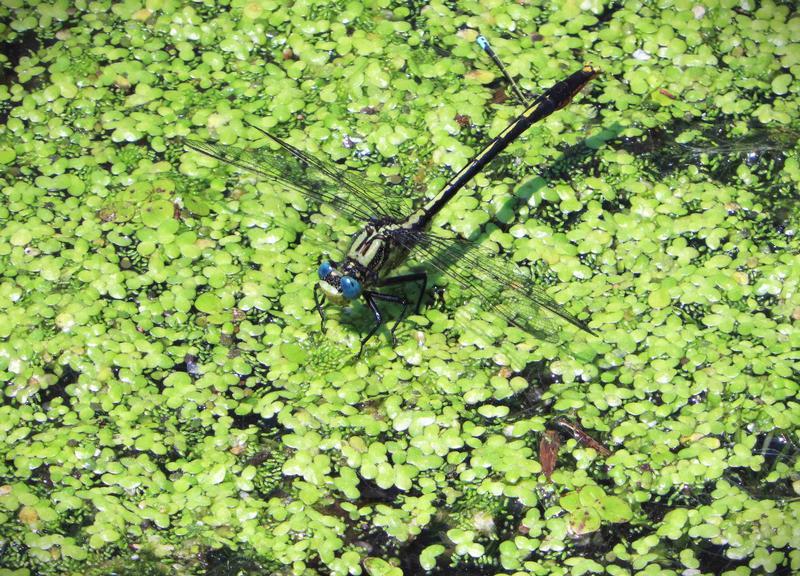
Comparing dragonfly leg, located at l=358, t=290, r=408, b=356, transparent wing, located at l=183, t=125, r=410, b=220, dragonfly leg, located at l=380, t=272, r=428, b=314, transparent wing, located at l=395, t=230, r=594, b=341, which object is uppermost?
transparent wing, located at l=395, t=230, r=594, b=341

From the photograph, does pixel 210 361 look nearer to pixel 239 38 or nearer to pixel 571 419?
pixel 571 419

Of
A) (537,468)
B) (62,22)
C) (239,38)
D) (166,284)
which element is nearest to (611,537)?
(537,468)

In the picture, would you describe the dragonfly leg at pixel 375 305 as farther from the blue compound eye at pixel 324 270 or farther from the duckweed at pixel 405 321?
the blue compound eye at pixel 324 270

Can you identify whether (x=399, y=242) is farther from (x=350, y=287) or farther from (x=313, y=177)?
(x=313, y=177)

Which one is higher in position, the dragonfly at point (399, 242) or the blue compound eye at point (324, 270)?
the dragonfly at point (399, 242)

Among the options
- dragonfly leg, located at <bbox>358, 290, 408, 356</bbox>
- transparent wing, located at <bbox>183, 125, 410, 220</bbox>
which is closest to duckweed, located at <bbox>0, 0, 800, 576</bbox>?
dragonfly leg, located at <bbox>358, 290, 408, 356</bbox>

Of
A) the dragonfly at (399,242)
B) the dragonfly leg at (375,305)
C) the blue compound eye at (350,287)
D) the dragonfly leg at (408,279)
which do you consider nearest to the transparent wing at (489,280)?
the dragonfly at (399,242)

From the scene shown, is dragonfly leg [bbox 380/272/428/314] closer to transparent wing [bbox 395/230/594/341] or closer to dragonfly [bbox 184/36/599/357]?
dragonfly [bbox 184/36/599/357]
